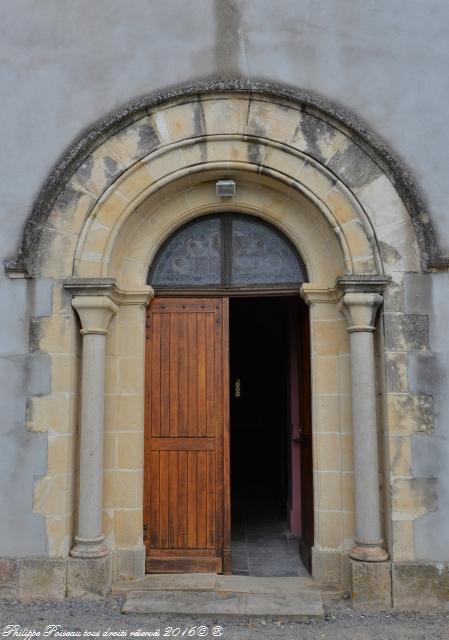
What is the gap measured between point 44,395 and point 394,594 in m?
3.12

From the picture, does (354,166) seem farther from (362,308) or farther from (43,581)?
(43,581)

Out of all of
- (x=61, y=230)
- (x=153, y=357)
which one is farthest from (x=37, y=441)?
(x=61, y=230)

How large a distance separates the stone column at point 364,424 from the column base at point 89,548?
6.46 ft

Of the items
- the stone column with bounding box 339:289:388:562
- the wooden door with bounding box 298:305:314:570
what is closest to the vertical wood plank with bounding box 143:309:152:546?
the wooden door with bounding box 298:305:314:570

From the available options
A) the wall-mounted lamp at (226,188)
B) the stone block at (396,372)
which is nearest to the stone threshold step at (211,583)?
the stone block at (396,372)

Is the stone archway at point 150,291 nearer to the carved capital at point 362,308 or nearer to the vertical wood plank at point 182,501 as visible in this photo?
the carved capital at point 362,308

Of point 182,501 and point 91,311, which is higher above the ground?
point 91,311

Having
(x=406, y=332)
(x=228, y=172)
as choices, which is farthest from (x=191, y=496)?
(x=228, y=172)

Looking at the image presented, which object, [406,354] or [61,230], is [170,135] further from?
[406,354]

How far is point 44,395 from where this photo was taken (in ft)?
15.1

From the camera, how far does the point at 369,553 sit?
14.3ft

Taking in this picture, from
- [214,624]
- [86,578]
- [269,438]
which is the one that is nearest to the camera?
[214,624]

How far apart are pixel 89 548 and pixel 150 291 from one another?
7.12ft

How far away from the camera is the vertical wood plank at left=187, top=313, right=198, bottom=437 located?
5051 mm
